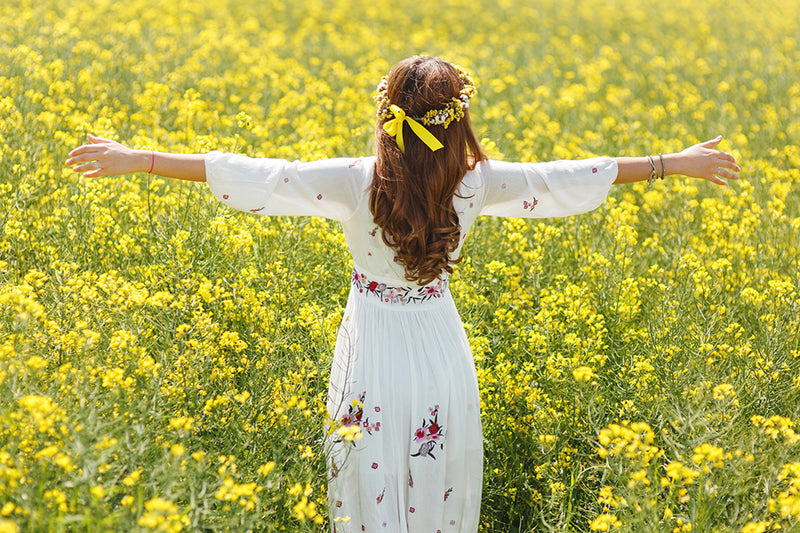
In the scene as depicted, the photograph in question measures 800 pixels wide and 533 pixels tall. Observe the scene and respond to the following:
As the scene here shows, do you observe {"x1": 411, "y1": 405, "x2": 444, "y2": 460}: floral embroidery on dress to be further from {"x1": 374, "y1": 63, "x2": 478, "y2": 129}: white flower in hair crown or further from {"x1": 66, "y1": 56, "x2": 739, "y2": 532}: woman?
{"x1": 374, "y1": 63, "x2": 478, "y2": 129}: white flower in hair crown

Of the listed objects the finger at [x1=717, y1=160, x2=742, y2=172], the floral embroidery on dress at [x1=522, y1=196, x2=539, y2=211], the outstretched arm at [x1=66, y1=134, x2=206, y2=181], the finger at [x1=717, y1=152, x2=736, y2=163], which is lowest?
the floral embroidery on dress at [x1=522, y1=196, x2=539, y2=211]

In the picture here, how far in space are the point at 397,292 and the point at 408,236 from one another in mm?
290

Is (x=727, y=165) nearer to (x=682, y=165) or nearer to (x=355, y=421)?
(x=682, y=165)

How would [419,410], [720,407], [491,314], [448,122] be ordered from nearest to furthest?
[448,122] < [419,410] < [720,407] < [491,314]

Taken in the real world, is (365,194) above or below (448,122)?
below

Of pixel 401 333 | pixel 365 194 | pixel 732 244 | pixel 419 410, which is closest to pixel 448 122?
pixel 365 194

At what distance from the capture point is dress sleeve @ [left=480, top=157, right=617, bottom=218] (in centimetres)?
239

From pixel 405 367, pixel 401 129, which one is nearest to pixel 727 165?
pixel 401 129

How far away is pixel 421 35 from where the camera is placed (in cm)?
1077

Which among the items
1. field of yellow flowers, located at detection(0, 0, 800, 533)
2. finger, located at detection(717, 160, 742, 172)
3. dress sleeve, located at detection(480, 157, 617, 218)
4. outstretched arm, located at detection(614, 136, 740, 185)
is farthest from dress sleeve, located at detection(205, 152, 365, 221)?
finger, located at detection(717, 160, 742, 172)

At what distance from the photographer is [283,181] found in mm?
2242

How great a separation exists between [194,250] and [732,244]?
3.24 m

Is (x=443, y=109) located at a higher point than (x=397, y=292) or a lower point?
higher

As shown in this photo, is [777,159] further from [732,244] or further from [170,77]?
[170,77]
